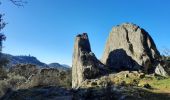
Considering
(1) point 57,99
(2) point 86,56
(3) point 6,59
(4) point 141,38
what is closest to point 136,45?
(4) point 141,38

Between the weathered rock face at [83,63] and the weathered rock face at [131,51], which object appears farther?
the weathered rock face at [131,51]

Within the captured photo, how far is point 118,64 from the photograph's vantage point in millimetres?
38000

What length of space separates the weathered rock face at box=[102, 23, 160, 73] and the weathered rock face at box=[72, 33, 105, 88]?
8.53ft

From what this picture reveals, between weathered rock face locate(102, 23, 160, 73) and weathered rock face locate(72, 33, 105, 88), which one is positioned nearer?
weathered rock face locate(72, 33, 105, 88)

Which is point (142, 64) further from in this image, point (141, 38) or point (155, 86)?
point (155, 86)

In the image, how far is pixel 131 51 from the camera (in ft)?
128

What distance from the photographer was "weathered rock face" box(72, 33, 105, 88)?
3431cm

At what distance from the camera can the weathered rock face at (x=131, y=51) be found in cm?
A: 3703

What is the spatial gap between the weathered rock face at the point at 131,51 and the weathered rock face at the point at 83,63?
260cm

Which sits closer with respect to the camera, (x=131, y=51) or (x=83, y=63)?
(x=83, y=63)

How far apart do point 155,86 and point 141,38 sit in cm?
1318

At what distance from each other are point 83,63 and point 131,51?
5.97 m

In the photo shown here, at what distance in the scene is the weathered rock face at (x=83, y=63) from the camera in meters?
34.3

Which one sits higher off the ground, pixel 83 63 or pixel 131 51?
pixel 131 51
